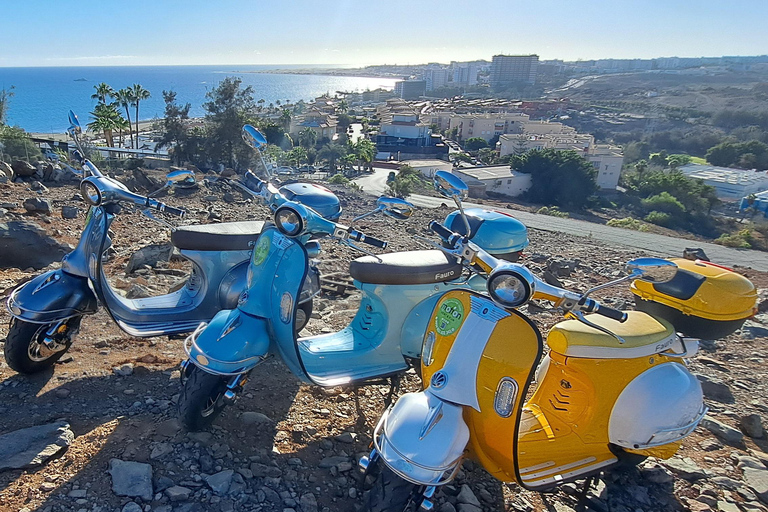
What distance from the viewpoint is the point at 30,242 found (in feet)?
18.2

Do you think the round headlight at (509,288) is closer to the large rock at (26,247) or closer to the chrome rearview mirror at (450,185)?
the chrome rearview mirror at (450,185)

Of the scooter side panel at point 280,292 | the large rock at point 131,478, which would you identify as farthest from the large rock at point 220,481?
the scooter side panel at point 280,292

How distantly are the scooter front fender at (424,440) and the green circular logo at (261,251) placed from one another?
1.29 meters

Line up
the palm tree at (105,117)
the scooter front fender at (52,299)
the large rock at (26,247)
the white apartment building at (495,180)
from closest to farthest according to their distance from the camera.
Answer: the scooter front fender at (52,299), the large rock at (26,247), the palm tree at (105,117), the white apartment building at (495,180)

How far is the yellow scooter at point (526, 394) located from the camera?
205 cm

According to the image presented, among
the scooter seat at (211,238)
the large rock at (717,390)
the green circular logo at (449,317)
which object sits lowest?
the large rock at (717,390)

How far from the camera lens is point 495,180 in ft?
104

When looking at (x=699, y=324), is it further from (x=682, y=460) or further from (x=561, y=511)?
(x=561, y=511)

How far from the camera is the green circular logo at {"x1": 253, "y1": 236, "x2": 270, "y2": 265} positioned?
9.76 ft

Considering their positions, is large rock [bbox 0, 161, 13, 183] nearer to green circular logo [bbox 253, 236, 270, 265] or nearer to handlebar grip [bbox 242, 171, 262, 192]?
handlebar grip [bbox 242, 171, 262, 192]

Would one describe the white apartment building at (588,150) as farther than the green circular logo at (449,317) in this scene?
Yes

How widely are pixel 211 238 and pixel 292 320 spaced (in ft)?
4.86

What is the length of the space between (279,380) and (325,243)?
3.93m

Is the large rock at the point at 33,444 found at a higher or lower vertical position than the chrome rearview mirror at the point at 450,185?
lower
